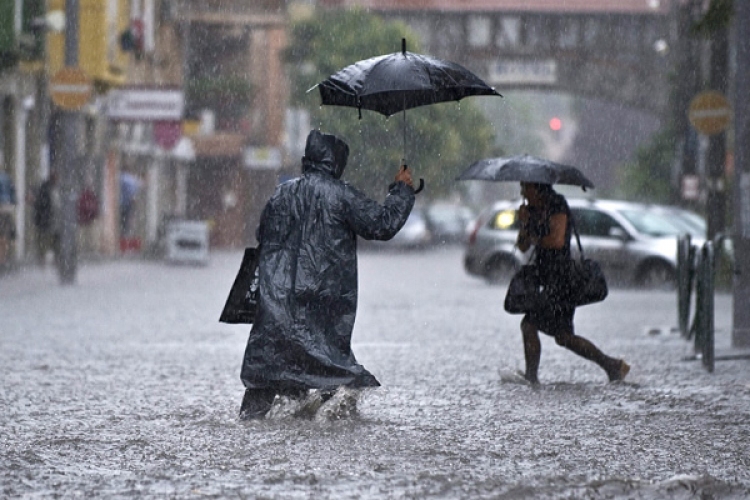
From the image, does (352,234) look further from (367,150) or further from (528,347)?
(367,150)

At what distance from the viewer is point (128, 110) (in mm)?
31219

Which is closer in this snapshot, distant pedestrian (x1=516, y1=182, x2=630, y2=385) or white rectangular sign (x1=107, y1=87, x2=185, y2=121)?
distant pedestrian (x1=516, y1=182, x2=630, y2=385)

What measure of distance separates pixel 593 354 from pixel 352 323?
2.77 meters

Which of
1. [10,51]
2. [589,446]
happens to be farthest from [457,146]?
[589,446]

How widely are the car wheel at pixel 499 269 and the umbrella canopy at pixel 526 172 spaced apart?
16.4 metres

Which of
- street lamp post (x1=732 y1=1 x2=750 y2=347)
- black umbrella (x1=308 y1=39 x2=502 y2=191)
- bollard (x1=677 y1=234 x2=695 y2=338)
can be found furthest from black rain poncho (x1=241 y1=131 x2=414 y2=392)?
bollard (x1=677 y1=234 x2=695 y2=338)

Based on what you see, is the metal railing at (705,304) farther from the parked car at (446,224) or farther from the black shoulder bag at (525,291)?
the parked car at (446,224)

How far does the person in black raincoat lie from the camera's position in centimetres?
878

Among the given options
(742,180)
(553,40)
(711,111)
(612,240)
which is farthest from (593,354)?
(553,40)

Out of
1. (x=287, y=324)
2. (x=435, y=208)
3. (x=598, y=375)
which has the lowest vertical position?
(x=435, y=208)

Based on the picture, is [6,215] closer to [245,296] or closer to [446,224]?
[245,296]

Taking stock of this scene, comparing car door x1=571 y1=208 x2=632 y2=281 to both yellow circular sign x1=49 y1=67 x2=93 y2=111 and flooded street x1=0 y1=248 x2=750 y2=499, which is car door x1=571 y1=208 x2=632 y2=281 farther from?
flooded street x1=0 y1=248 x2=750 y2=499

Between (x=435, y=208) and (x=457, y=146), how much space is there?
6.03 m

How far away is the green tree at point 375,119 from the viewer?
1957 inches
